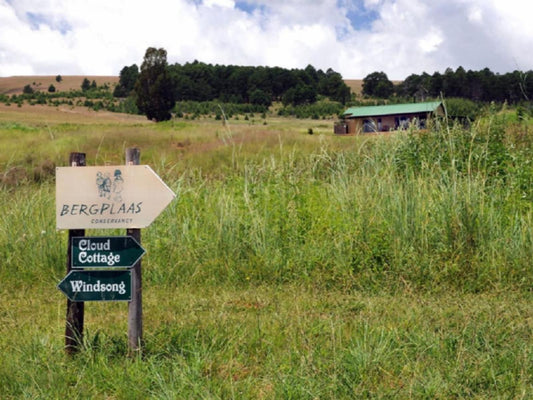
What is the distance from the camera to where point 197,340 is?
12.9 feet

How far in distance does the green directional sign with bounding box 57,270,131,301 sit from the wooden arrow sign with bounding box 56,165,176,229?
30 centimetres

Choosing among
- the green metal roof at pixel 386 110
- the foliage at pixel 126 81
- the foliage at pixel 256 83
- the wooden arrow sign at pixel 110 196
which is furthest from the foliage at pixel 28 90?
the wooden arrow sign at pixel 110 196

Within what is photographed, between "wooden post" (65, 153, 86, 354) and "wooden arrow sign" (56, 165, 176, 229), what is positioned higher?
"wooden arrow sign" (56, 165, 176, 229)

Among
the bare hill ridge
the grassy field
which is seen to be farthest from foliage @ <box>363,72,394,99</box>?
the grassy field

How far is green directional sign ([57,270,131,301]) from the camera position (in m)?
3.73

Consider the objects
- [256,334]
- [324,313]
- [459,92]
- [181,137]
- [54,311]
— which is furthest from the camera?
[459,92]

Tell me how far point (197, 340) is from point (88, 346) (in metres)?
0.69

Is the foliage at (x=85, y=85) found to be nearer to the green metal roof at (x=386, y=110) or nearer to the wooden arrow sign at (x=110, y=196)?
the green metal roof at (x=386, y=110)

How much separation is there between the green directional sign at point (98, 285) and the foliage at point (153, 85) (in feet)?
207

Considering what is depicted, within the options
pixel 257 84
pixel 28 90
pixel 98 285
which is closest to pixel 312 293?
pixel 98 285

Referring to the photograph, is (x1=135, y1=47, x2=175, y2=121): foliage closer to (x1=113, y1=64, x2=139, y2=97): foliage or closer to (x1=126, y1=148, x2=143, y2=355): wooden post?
(x1=113, y1=64, x2=139, y2=97): foliage

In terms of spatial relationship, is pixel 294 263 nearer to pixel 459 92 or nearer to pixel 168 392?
pixel 168 392

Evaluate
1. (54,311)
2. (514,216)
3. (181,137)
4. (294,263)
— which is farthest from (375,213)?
(181,137)

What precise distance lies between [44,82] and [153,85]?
65.8 meters
